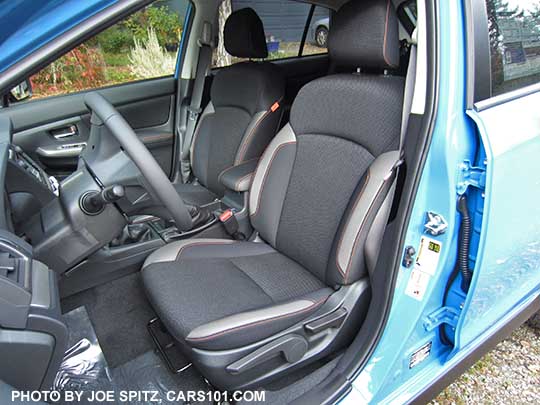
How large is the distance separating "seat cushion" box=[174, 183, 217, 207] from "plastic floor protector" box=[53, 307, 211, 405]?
91 cm

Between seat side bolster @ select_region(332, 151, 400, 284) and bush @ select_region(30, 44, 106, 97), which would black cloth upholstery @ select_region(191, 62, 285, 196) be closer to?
bush @ select_region(30, 44, 106, 97)

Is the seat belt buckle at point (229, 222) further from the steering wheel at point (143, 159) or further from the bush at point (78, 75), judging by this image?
the bush at point (78, 75)

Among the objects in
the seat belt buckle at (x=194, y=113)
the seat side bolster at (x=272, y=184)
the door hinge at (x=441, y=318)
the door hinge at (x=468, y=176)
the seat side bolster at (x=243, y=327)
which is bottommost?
the door hinge at (x=441, y=318)

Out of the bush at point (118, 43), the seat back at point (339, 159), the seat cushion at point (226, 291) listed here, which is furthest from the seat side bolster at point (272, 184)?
the bush at point (118, 43)

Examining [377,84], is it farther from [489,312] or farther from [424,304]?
[489,312]

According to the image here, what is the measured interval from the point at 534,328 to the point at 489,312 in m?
0.79

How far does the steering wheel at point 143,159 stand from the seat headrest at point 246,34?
114cm

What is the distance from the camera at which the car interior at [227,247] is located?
1.20 m

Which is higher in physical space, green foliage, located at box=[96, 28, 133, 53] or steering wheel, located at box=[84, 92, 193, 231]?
green foliage, located at box=[96, 28, 133, 53]

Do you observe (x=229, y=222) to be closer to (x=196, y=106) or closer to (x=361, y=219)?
(x=361, y=219)

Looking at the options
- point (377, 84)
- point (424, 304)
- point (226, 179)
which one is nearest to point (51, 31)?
point (377, 84)

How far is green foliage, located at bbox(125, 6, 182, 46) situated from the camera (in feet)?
9.48

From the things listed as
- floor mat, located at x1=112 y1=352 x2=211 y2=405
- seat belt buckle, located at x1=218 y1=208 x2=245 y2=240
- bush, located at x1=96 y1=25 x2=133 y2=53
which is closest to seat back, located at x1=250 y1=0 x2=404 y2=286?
seat belt buckle, located at x1=218 y1=208 x2=245 y2=240

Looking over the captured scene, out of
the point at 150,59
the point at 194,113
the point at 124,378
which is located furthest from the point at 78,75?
the point at 124,378
